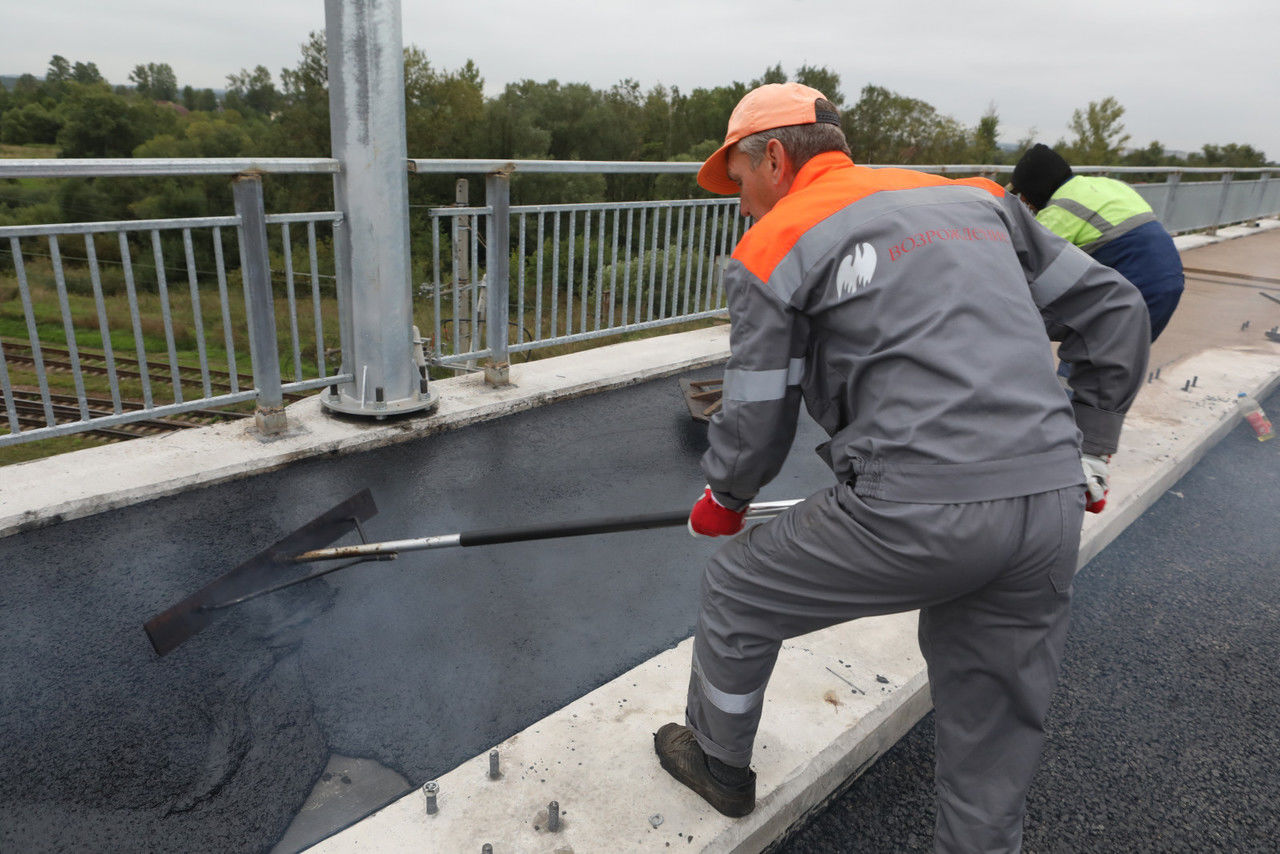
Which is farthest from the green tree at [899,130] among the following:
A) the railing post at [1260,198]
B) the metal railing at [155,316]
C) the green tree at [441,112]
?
the railing post at [1260,198]

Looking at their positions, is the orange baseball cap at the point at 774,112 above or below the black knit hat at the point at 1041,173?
above

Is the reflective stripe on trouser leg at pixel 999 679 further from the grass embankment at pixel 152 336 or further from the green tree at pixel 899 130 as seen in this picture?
the green tree at pixel 899 130

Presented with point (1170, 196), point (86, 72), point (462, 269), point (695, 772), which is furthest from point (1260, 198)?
point (86, 72)

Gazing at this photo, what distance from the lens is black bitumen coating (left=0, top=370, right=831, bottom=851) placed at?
7.23 feet

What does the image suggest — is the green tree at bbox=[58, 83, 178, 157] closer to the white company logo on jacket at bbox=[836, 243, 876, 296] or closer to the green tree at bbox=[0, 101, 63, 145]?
the green tree at bbox=[0, 101, 63, 145]

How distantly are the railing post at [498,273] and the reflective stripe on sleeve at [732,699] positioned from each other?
3373 millimetres

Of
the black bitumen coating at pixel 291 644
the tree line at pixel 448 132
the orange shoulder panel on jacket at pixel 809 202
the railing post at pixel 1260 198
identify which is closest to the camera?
the orange shoulder panel on jacket at pixel 809 202

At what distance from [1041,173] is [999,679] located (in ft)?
9.57

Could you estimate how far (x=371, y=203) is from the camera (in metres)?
4.22

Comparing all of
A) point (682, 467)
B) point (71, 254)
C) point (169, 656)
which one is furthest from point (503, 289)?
point (71, 254)

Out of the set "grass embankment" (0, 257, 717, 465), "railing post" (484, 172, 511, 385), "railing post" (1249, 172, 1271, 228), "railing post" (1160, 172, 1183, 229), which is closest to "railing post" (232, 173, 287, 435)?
"railing post" (484, 172, 511, 385)

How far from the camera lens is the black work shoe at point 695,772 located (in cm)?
209

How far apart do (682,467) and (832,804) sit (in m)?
2.28

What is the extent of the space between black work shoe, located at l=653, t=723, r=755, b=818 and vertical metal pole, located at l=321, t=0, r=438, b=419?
2842 mm
